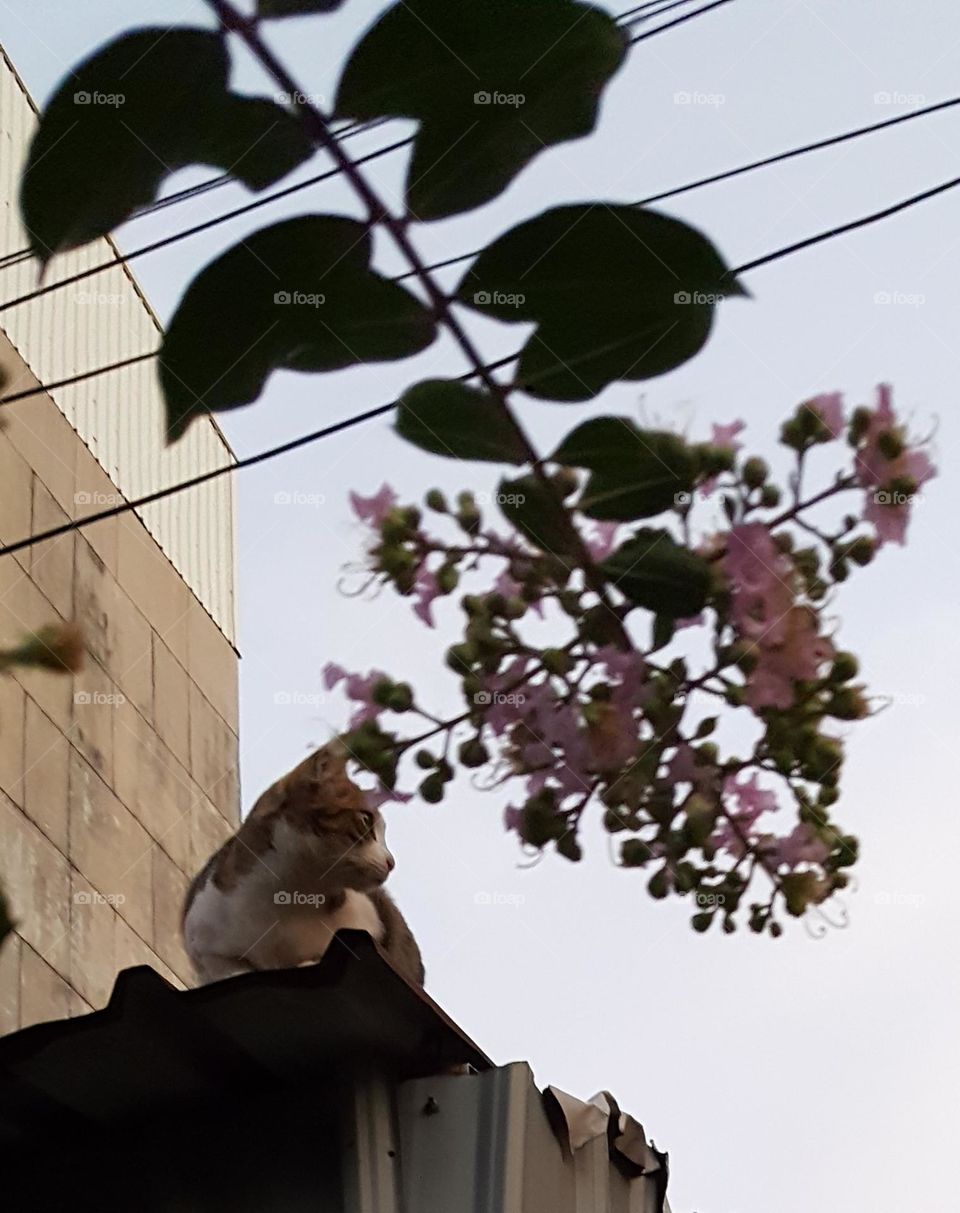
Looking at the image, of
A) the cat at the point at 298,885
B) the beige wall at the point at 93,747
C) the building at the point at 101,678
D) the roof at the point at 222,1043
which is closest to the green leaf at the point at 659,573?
the roof at the point at 222,1043

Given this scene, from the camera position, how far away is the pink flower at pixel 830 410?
703 millimetres

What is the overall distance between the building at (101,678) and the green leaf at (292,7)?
188cm

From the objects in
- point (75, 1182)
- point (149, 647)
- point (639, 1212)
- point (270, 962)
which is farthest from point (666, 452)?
point (149, 647)

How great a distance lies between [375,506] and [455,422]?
0.79 ft

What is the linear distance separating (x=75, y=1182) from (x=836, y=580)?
0.57 m

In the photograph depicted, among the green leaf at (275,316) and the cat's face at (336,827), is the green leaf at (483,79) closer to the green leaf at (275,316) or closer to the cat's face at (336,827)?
the green leaf at (275,316)

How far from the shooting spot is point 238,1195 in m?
0.90

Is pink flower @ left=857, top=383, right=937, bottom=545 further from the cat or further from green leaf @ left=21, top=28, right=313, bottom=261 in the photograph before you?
the cat

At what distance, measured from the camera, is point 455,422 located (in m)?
0.48

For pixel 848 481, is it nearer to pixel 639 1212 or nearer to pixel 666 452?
pixel 666 452

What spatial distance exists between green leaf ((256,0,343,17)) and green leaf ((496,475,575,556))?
5.8 inches

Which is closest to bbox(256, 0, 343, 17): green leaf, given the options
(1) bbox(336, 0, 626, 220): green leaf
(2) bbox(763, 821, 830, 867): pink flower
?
(1) bbox(336, 0, 626, 220): green leaf

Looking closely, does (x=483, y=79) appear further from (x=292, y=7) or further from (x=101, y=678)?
(x=101, y=678)

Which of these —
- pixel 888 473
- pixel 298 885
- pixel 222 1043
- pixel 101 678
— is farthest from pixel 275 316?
pixel 101 678
